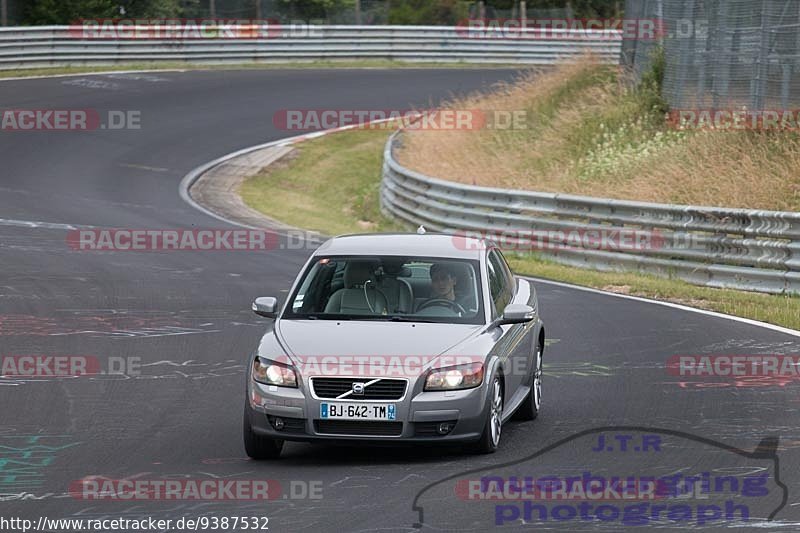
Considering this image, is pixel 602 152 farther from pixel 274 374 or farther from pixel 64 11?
pixel 64 11

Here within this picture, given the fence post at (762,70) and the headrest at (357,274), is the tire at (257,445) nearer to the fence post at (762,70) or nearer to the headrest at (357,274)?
the headrest at (357,274)

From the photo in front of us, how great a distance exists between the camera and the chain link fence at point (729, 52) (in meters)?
24.0

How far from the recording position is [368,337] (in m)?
9.30

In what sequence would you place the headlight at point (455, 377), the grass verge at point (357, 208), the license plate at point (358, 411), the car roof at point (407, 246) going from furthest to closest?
1. the grass verge at point (357, 208)
2. the car roof at point (407, 246)
3. the headlight at point (455, 377)
4. the license plate at point (358, 411)

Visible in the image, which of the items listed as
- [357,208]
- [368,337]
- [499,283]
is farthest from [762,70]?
[368,337]

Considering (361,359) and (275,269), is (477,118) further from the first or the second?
(361,359)

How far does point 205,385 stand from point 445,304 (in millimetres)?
2860

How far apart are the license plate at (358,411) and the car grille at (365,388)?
5 cm

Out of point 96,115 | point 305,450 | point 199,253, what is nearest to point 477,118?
point 96,115

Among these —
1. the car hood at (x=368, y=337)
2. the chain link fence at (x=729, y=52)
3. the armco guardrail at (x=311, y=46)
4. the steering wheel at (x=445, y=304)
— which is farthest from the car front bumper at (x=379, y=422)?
the armco guardrail at (x=311, y=46)

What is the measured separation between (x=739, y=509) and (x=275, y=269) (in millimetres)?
12275

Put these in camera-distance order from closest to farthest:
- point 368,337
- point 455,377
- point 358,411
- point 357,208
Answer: point 358,411
point 455,377
point 368,337
point 357,208

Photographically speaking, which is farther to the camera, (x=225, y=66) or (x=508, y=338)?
(x=225, y=66)

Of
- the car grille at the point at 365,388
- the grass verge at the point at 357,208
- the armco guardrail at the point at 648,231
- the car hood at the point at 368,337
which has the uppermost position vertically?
the car hood at the point at 368,337
